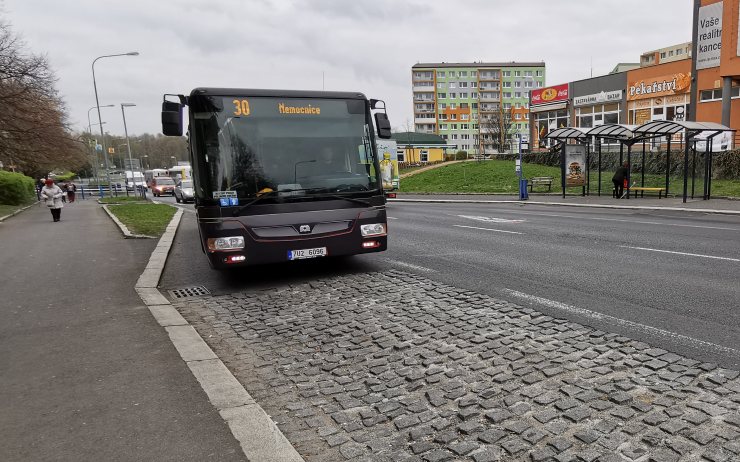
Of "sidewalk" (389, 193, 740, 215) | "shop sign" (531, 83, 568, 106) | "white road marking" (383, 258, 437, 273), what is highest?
"shop sign" (531, 83, 568, 106)

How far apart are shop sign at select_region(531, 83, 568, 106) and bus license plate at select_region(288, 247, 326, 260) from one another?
160ft

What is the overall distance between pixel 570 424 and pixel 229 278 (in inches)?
247

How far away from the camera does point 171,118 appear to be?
6.93 m

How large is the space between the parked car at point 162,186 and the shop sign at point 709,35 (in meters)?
46.0

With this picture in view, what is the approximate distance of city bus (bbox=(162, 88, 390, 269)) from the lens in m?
7.00

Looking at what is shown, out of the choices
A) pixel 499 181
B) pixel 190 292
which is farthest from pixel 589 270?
pixel 499 181

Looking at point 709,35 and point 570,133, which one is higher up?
point 709,35

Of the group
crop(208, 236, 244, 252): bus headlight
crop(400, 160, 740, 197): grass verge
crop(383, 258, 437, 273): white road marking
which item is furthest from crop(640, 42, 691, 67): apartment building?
crop(208, 236, 244, 252): bus headlight

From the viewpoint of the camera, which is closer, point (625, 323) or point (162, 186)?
point (625, 323)

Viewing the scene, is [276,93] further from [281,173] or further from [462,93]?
[462,93]

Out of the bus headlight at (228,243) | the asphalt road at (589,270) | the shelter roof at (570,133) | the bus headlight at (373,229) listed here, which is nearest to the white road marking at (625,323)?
the asphalt road at (589,270)

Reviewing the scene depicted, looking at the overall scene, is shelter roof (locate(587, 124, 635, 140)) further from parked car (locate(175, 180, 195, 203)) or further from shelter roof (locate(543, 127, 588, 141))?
parked car (locate(175, 180, 195, 203))

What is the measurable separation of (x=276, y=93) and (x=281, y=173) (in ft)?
3.97

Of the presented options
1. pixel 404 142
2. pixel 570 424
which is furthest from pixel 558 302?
pixel 404 142
